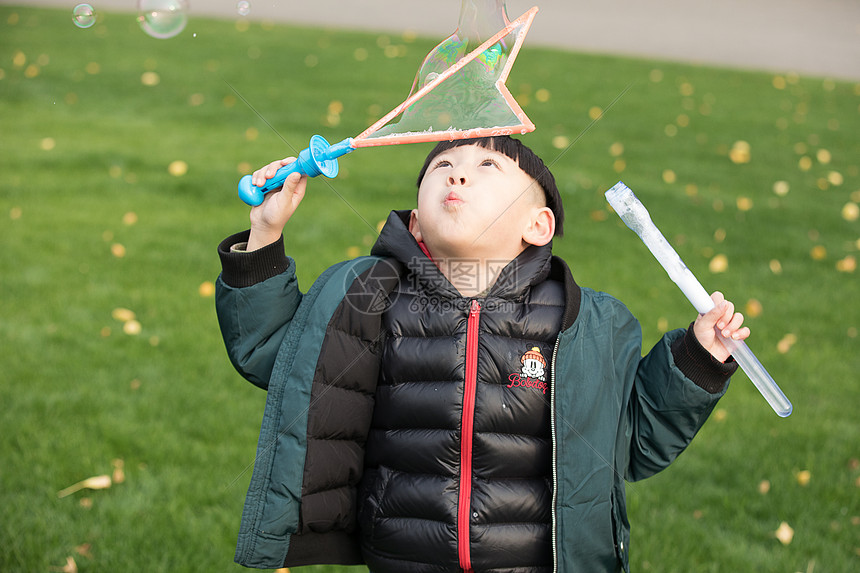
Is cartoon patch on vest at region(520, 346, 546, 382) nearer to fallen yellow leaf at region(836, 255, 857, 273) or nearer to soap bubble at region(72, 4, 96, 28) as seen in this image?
soap bubble at region(72, 4, 96, 28)

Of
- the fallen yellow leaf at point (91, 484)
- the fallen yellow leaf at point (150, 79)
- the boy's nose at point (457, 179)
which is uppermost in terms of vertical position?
the boy's nose at point (457, 179)

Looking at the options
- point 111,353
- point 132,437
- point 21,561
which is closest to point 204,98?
point 111,353

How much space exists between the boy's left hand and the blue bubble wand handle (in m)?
0.90

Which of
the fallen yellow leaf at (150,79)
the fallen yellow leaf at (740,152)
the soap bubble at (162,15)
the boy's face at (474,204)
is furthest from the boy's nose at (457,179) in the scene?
the fallen yellow leaf at (150,79)

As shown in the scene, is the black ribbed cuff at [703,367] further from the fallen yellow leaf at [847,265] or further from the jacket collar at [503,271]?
the fallen yellow leaf at [847,265]

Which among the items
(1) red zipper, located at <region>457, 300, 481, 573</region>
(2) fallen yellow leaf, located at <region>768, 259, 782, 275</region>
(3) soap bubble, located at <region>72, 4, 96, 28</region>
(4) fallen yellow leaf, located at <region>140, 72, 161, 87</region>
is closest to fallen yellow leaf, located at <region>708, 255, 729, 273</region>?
(2) fallen yellow leaf, located at <region>768, 259, 782, 275</region>

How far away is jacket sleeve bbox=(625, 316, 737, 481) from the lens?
1.93 m

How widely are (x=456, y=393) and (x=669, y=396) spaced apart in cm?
50

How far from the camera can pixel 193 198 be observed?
573cm

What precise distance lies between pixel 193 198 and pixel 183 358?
2.08 meters

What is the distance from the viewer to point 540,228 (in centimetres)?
215

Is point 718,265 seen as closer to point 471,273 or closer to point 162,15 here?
point 471,273

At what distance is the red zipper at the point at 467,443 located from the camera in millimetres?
1939

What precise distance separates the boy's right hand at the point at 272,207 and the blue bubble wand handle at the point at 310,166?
1 centimetres
